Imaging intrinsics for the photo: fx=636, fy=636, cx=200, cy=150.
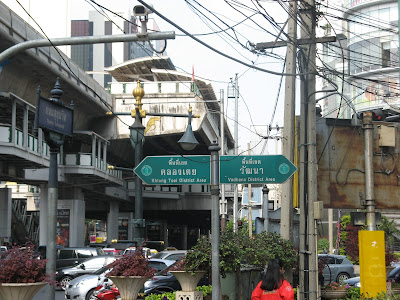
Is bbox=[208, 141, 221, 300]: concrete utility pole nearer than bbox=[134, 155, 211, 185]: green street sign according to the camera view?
Yes

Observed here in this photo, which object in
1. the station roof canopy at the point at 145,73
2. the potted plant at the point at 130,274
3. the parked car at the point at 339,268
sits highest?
the station roof canopy at the point at 145,73

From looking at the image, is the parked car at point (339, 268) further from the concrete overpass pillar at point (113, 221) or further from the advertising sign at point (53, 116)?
the concrete overpass pillar at point (113, 221)

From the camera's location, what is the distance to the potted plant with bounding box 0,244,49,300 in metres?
9.88

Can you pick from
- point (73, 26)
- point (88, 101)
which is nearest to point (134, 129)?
point (88, 101)

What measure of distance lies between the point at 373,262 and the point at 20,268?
6.59 meters

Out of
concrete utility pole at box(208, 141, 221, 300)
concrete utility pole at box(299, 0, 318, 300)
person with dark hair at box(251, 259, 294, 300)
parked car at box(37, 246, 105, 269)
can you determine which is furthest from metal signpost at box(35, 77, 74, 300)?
parked car at box(37, 246, 105, 269)

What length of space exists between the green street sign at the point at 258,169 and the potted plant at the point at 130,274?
2.36 meters

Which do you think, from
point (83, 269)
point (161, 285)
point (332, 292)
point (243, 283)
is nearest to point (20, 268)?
point (243, 283)

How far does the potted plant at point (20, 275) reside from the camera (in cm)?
988

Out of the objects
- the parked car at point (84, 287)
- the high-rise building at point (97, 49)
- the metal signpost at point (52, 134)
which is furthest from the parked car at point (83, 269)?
the high-rise building at point (97, 49)

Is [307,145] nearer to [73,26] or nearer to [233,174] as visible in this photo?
[233,174]

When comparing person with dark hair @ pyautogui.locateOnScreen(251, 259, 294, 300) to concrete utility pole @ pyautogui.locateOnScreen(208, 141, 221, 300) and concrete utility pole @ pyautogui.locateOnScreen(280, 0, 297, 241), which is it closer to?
concrete utility pole @ pyautogui.locateOnScreen(208, 141, 221, 300)

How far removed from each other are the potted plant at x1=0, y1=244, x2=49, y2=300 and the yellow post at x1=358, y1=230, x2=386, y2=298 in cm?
607

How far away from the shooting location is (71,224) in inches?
1891
